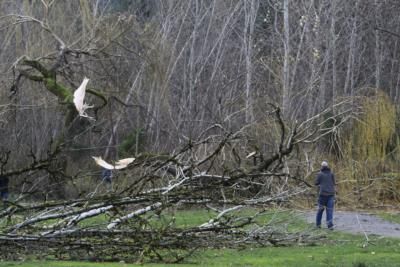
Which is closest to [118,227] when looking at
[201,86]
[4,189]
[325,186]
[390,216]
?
[4,189]

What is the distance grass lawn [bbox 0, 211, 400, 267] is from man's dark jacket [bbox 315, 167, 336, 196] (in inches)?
106

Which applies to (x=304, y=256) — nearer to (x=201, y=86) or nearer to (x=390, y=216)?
(x=390, y=216)

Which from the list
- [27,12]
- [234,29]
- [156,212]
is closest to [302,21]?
[234,29]

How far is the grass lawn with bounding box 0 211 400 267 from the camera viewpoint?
11.8m

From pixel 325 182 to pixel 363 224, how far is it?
2.72m

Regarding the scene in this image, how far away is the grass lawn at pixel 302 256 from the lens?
1177cm

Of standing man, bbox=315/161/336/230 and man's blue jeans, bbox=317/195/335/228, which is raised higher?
standing man, bbox=315/161/336/230

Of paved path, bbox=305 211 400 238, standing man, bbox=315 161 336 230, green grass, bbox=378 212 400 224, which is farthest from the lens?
green grass, bbox=378 212 400 224

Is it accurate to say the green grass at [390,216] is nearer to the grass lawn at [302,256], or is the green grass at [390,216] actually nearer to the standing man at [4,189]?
the grass lawn at [302,256]

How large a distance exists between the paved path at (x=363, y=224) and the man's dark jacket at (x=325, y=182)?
666 mm

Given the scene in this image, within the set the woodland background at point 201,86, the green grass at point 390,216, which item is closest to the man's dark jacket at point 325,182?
the woodland background at point 201,86

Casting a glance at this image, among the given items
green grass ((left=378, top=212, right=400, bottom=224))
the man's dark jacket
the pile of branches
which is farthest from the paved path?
the pile of branches

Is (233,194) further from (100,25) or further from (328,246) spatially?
(100,25)

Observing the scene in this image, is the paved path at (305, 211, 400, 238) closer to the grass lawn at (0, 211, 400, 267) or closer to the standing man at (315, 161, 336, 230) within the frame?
the standing man at (315, 161, 336, 230)
